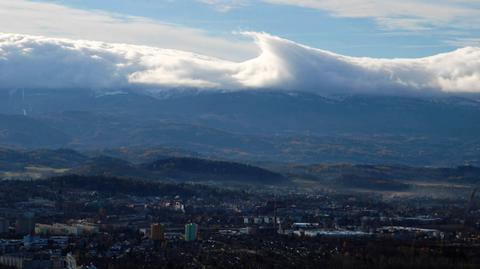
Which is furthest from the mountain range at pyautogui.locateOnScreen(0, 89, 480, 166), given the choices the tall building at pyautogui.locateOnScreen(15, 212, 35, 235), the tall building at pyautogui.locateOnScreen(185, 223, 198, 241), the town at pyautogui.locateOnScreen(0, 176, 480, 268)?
the tall building at pyautogui.locateOnScreen(185, 223, 198, 241)

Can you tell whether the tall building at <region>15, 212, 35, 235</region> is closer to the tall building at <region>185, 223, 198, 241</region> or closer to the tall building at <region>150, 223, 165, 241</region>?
the tall building at <region>150, 223, 165, 241</region>

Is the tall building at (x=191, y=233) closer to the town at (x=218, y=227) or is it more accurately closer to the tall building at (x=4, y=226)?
the town at (x=218, y=227)

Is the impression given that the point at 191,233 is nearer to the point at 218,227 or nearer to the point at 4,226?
the point at 218,227

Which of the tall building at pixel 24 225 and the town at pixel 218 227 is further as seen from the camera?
the tall building at pixel 24 225

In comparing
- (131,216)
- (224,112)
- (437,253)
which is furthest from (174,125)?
(437,253)

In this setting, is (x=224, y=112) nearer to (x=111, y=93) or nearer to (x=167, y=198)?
(x=111, y=93)

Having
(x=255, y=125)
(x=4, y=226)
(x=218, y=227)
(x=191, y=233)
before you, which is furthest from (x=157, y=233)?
(x=255, y=125)

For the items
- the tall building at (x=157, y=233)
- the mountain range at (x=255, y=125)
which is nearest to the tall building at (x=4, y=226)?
the tall building at (x=157, y=233)

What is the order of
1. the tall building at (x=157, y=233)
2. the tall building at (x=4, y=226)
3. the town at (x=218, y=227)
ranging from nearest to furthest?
the town at (x=218, y=227), the tall building at (x=157, y=233), the tall building at (x=4, y=226)
